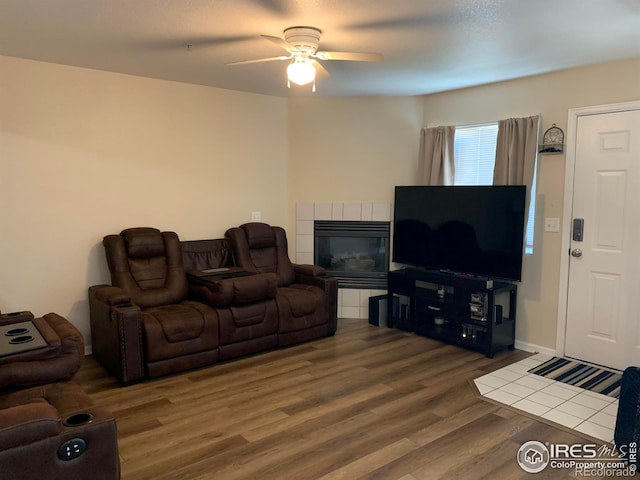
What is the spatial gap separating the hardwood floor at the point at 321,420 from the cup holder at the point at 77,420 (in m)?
0.70

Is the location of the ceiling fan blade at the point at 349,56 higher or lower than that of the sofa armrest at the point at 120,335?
higher

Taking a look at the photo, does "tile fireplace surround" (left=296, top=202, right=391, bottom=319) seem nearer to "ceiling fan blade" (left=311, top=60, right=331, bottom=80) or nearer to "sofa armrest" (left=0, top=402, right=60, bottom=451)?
"ceiling fan blade" (left=311, top=60, right=331, bottom=80)

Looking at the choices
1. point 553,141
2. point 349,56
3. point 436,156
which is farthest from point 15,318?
point 553,141

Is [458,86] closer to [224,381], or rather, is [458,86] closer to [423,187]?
[423,187]

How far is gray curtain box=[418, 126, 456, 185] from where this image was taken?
5.02m

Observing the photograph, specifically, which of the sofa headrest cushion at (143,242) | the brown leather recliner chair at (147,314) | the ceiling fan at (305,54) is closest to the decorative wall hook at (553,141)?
the ceiling fan at (305,54)

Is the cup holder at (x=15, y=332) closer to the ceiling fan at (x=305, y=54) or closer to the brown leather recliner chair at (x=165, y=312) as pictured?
the brown leather recliner chair at (x=165, y=312)

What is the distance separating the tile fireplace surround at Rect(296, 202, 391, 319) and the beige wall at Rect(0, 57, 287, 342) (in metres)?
0.70

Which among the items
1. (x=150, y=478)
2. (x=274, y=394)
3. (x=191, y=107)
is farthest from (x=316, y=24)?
(x=150, y=478)

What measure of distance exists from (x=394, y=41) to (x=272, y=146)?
2456 millimetres

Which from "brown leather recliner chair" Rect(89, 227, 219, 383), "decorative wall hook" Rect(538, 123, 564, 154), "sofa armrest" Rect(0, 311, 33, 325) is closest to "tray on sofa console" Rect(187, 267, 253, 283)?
"brown leather recliner chair" Rect(89, 227, 219, 383)

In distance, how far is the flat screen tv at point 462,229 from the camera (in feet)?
13.9

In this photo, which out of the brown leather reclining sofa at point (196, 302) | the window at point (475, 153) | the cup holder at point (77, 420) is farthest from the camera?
the window at point (475, 153)

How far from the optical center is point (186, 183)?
484 cm
